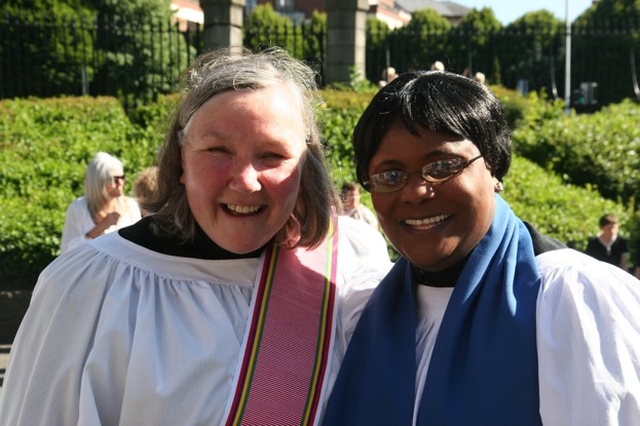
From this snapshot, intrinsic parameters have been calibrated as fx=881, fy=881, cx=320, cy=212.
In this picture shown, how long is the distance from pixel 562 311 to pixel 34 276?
7.19m

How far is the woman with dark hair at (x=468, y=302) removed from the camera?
1.95 meters

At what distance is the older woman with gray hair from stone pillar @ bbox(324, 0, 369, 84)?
1100cm

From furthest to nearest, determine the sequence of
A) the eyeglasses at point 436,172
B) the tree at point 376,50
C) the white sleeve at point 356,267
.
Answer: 1. the tree at point 376,50
2. the white sleeve at point 356,267
3. the eyeglasses at point 436,172

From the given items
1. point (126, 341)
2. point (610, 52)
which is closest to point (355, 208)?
point (126, 341)

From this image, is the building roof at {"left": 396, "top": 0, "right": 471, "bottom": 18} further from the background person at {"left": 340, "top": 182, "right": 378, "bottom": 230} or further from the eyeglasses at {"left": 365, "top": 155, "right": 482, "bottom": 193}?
the eyeglasses at {"left": 365, "top": 155, "right": 482, "bottom": 193}

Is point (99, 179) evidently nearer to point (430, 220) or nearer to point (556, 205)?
point (430, 220)

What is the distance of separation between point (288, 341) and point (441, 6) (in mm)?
83351

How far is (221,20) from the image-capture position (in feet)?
42.4

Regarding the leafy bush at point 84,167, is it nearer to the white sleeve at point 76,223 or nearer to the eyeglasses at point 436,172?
the white sleeve at point 76,223

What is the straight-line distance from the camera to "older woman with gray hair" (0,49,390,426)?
2.26 metres

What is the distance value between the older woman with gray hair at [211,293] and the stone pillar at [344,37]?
10998 millimetres

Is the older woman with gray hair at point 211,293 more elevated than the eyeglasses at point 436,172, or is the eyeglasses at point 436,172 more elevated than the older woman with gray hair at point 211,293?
the eyeglasses at point 436,172

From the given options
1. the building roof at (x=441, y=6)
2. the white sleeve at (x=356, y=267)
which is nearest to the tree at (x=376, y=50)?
the white sleeve at (x=356, y=267)

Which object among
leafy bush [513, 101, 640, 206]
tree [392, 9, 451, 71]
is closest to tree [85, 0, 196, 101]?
tree [392, 9, 451, 71]
